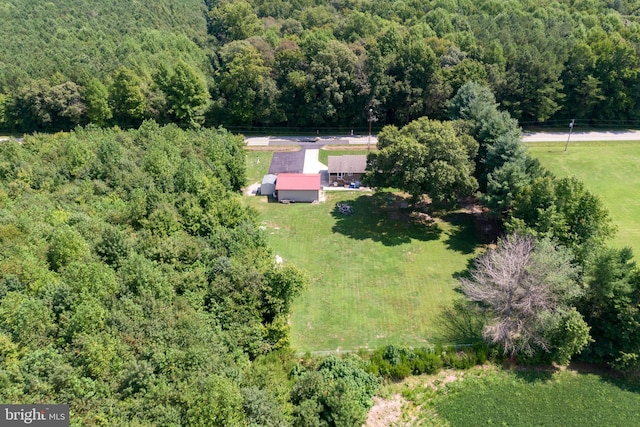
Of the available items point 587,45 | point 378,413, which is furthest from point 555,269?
point 587,45

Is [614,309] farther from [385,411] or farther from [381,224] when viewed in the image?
[381,224]

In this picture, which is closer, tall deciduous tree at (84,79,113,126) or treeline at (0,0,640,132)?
treeline at (0,0,640,132)

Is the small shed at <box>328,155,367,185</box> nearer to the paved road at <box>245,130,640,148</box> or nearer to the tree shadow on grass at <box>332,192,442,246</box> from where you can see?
the tree shadow on grass at <box>332,192,442,246</box>

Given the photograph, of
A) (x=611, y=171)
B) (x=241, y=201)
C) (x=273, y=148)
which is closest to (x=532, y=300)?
(x=241, y=201)

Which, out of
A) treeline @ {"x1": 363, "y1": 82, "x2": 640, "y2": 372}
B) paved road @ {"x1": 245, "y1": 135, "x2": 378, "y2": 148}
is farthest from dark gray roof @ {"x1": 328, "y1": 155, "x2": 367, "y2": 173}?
paved road @ {"x1": 245, "y1": 135, "x2": 378, "y2": 148}

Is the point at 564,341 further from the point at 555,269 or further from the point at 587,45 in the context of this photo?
the point at 587,45

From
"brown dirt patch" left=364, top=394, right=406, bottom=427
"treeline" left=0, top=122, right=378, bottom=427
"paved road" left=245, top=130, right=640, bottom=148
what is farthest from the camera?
"paved road" left=245, top=130, right=640, bottom=148
